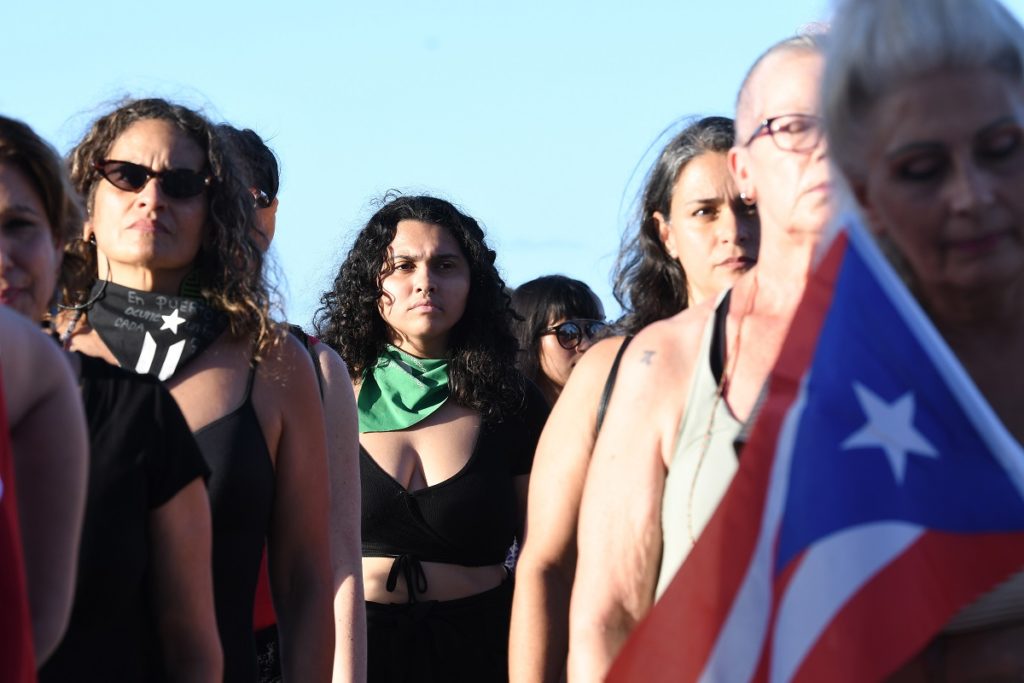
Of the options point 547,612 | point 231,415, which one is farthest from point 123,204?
point 547,612

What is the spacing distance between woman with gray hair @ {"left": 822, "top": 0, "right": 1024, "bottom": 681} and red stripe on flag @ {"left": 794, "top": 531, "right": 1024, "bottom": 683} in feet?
0.25

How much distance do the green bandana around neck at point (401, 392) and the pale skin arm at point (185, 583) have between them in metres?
2.62

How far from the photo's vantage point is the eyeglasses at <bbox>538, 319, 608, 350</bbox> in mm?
8227

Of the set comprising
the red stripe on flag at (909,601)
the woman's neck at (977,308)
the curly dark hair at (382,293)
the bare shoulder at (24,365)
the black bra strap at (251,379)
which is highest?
the curly dark hair at (382,293)

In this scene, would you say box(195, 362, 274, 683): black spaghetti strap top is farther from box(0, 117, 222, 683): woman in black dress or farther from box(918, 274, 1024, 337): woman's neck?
box(918, 274, 1024, 337): woman's neck

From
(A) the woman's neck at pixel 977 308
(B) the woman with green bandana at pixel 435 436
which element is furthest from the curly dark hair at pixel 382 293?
(A) the woman's neck at pixel 977 308

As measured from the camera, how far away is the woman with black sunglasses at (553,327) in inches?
324

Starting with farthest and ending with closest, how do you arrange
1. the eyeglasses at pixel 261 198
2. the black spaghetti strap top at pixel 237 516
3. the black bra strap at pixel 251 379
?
the eyeglasses at pixel 261 198
the black bra strap at pixel 251 379
the black spaghetti strap top at pixel 237 516

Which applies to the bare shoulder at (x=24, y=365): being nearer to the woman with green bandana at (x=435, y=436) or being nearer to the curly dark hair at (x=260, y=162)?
the curly dark hair at (x=260, y=162)

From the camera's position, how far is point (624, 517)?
340cm

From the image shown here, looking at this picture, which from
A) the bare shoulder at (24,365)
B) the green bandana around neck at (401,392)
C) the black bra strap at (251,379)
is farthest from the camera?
the green bandana around neck at (401,392)

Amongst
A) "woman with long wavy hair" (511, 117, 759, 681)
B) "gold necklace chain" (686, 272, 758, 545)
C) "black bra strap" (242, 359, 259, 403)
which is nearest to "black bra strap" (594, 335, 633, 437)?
"woman with long wavy hair" (511, 117, 759, 681)

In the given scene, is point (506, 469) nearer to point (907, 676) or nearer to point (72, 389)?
point (72, 389)

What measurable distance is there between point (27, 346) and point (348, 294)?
3769 millimetres
